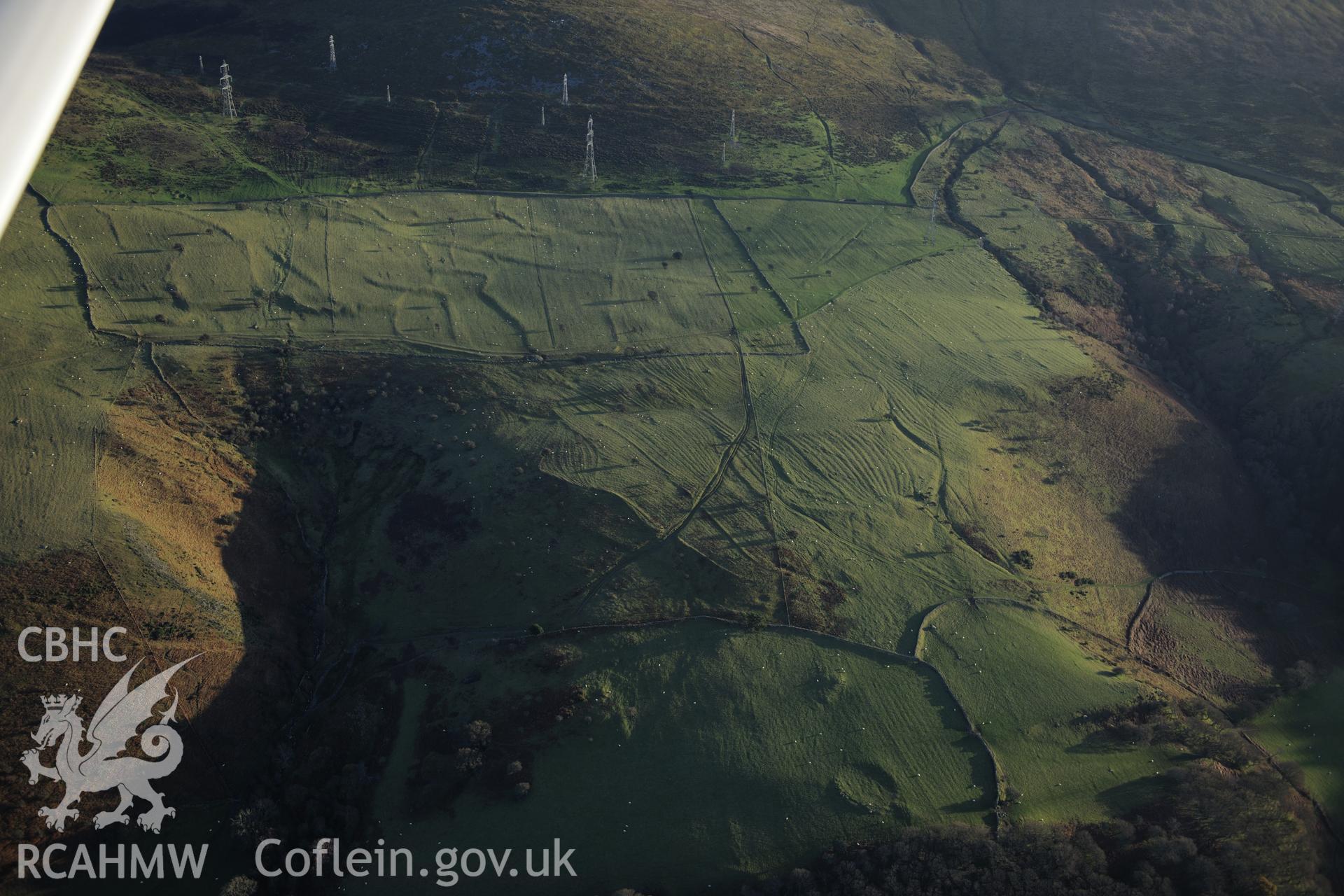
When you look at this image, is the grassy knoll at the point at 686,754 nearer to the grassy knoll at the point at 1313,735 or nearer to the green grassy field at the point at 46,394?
the grassy knoll at the point at 1313,735

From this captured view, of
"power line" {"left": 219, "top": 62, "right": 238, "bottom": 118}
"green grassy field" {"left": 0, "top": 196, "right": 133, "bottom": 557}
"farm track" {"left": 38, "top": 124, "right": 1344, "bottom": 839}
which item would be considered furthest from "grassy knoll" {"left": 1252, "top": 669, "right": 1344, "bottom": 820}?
"power line" {"left": 219, "top": 62, "right": 238, "bottom": 118}

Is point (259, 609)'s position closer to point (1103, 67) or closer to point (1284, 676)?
point (1284, 676)

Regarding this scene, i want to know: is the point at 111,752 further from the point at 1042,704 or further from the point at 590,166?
the point at 590,166

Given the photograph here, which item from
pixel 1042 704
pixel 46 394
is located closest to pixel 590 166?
pixel 46 394

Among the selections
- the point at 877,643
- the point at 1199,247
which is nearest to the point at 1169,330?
the point at 1199,247

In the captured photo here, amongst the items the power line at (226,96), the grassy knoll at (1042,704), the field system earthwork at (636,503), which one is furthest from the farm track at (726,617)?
the power line at (226,96)

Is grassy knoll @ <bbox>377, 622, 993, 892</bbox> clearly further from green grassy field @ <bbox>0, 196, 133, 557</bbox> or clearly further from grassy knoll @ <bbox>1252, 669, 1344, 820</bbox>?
green grassy field @ <bbox>0, 196, 133, 557</bbox>
